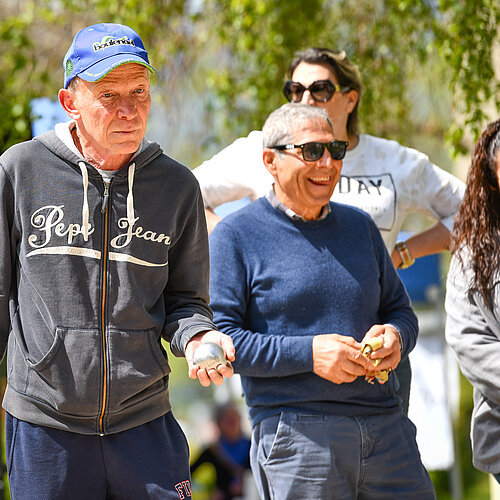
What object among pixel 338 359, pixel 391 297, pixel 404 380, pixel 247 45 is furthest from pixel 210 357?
pixel 247 45

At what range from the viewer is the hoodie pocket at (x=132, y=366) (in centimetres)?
229

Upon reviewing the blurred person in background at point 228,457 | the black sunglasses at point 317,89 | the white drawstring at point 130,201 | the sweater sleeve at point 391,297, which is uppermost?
the black sunglasses at point 317,89

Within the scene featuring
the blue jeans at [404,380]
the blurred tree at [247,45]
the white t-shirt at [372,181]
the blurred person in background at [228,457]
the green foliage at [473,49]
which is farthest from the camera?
the blurred person in background at [228,457]

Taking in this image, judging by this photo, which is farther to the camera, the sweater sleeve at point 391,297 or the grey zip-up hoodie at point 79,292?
the sweater sleeve at point 391,297

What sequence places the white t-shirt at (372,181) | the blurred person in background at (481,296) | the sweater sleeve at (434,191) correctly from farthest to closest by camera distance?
the sweater sleeve at (434,191)
the white t-shirt at (372,181)
the blurred person in background at (481,296)

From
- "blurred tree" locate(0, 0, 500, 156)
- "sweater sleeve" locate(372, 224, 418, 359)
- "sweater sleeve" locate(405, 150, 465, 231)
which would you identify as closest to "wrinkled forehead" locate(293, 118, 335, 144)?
"sweater sleeve" locate(372, 224, 418, 359)

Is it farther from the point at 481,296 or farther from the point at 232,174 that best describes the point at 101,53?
the point at 481,296

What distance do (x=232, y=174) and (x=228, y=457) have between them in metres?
4.44

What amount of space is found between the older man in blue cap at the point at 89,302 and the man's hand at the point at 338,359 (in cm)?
60

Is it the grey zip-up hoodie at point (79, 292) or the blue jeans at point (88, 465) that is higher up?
the grey zip-up hoodie at point (79, 292)

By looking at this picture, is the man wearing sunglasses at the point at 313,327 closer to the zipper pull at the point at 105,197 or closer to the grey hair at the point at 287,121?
the grey hair at the point at 287,121

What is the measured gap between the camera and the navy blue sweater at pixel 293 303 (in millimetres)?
2916

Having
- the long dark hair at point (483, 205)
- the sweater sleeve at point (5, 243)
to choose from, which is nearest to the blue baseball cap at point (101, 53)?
the sweater sleeve at point (5, 243)

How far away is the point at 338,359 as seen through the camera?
2.81 metres
